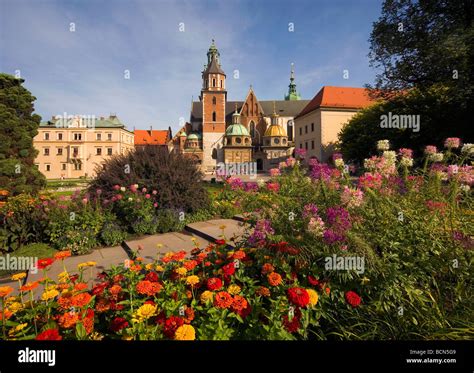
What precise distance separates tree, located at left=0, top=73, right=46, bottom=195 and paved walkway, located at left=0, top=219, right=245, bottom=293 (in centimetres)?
1031

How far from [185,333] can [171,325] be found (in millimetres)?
140

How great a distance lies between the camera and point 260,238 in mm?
2564

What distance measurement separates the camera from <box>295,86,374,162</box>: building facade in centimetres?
3422

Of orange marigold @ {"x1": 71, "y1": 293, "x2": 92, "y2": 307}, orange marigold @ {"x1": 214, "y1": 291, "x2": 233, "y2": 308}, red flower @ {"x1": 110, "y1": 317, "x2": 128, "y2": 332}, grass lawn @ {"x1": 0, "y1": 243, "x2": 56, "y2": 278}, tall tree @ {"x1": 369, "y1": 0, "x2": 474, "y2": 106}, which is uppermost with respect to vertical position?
tall tree @ {"x1": 369, "y1": 0, "x2": 474, "y2": 106}

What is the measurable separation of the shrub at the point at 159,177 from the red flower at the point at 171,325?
5640 millimetres

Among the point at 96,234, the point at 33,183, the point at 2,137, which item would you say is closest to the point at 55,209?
→ the point at 96,234

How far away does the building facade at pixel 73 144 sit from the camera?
148 feet

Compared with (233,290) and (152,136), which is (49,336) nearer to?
(233,290)

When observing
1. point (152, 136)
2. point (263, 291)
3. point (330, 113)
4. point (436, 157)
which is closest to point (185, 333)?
point (263, 291)

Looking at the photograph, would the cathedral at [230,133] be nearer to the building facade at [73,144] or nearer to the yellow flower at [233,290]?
the building facade at [73,144]

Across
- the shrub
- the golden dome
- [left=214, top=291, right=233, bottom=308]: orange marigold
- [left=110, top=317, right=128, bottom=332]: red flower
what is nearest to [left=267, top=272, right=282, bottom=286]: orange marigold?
[left=214, top=291, right=233, bottom=308]: orange marigold

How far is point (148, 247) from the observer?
16.4 feet

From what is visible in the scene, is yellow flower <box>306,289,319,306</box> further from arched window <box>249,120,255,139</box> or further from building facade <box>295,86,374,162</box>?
arched window <box>249,120,255,139</box>

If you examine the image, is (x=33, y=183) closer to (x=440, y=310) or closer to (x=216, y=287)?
(x=216, y=287)
